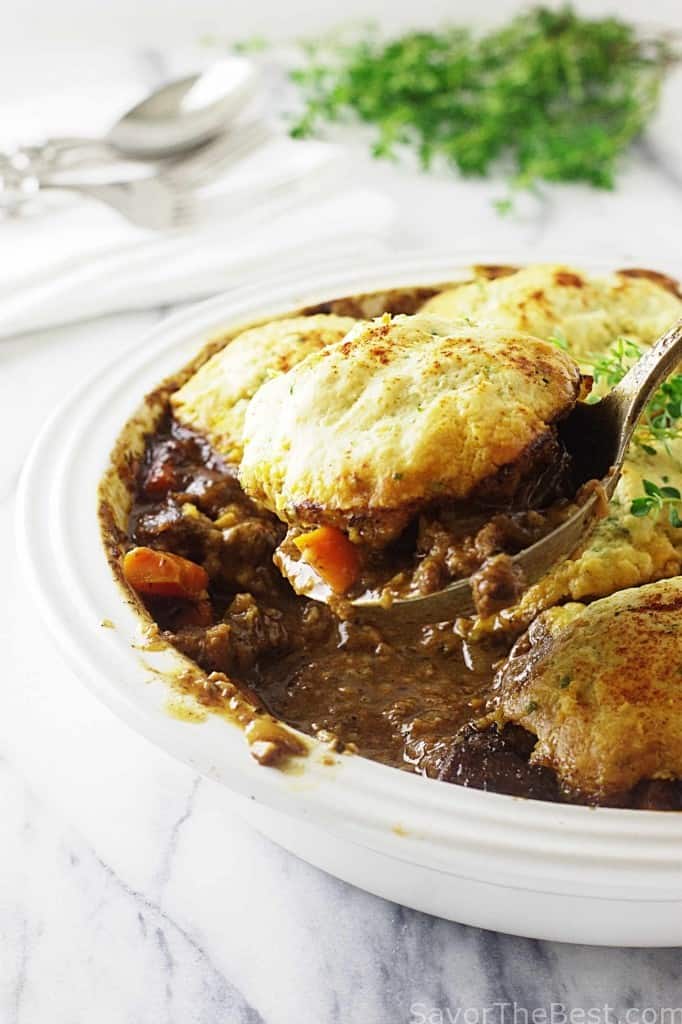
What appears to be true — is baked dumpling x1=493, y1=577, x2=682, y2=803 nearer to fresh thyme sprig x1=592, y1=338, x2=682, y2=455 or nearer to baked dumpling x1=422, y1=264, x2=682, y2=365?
fresh thyme sprig x1=592, y1=338, x2=682, y2=455

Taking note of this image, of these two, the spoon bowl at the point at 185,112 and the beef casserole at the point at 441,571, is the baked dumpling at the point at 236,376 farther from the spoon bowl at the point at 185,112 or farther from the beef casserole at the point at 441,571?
the spoon bowl at the point at 185,112

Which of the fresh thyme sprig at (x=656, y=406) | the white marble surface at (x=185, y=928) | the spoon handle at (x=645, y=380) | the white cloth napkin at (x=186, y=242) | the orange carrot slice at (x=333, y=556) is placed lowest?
the white marble surface at (x=185, y=928)

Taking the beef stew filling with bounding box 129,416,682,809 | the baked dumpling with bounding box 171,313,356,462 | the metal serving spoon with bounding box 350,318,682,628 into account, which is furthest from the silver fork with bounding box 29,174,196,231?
the metal serving spoon with bounding box 350,318,682,628

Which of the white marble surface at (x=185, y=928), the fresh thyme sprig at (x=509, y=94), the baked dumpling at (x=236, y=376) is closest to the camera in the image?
the white marble surface at (x=185, y=928)

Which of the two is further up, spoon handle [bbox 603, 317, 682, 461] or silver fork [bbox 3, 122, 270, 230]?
spoon handle [bbox 603, 317, 682, 461]

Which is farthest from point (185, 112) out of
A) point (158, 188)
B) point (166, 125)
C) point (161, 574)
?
point (161, 574)

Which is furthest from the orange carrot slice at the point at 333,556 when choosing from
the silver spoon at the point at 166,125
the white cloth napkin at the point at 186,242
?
the silver spoon at the point at 166,125
